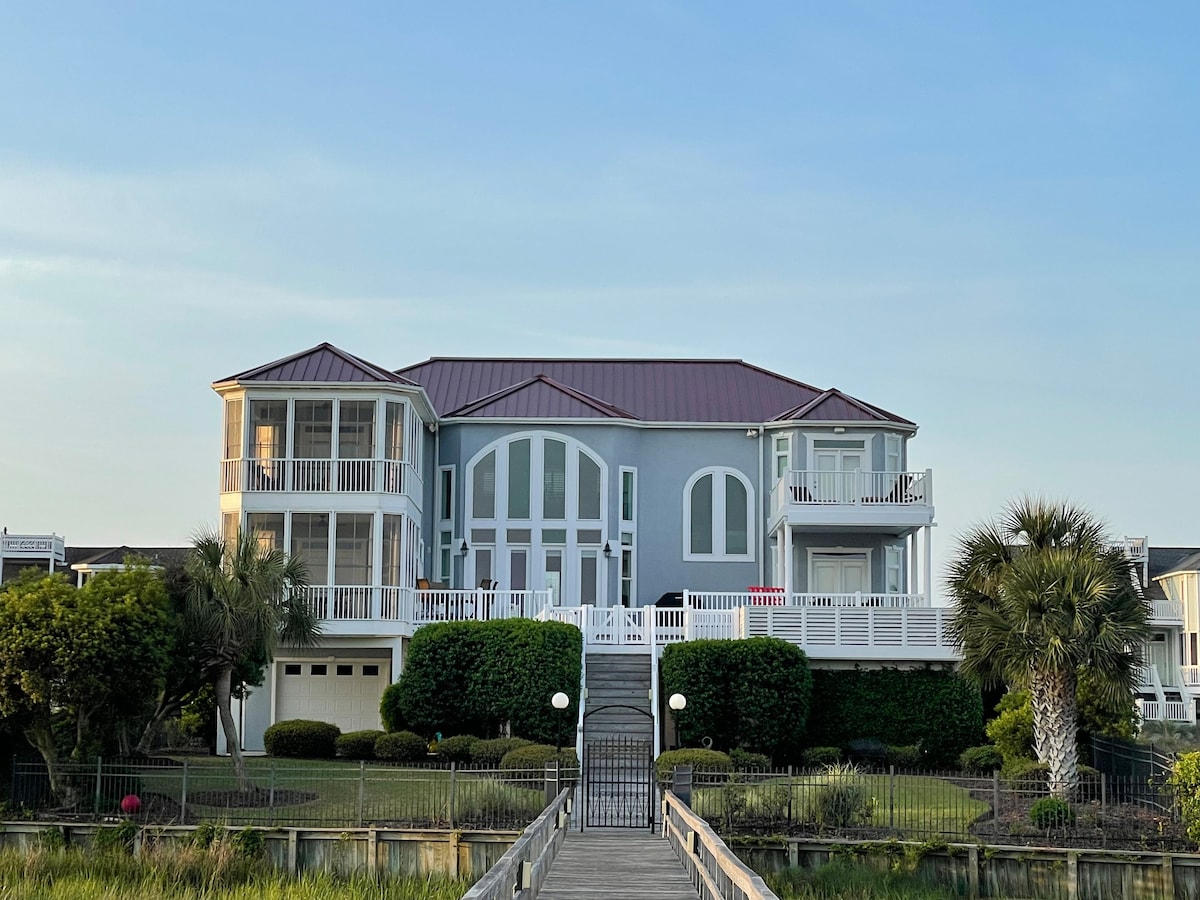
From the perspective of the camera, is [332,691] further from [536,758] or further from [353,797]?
[536,758]

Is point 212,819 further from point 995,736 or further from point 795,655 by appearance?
point 995,736

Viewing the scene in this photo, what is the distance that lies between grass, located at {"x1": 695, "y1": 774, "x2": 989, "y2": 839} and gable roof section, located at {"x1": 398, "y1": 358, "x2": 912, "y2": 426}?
16498 millimetres

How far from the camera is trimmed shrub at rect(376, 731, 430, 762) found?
105 ft

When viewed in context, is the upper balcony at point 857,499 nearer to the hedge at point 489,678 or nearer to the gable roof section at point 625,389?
the gable roof section at point 625,389

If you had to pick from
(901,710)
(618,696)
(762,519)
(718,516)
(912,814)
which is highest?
(718,516)

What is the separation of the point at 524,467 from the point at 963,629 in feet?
51.6

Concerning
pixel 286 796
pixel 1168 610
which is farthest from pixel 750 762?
pixel 1168 610

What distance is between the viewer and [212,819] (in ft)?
84.2

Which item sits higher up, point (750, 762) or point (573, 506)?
point (573, 506)

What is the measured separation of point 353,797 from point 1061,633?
1207cm

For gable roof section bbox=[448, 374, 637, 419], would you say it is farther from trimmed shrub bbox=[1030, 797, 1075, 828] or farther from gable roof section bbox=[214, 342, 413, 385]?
trimmed shrub bbox=[1030, 797, 1075, 828]

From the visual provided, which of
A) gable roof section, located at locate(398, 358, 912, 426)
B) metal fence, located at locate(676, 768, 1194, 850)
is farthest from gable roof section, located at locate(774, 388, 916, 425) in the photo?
metal fence, located at locate(676, 768, 1194, 850)

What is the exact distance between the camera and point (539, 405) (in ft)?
139

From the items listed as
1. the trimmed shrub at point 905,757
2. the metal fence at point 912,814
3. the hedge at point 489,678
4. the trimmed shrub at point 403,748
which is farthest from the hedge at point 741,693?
the metal fence at point 912,814
